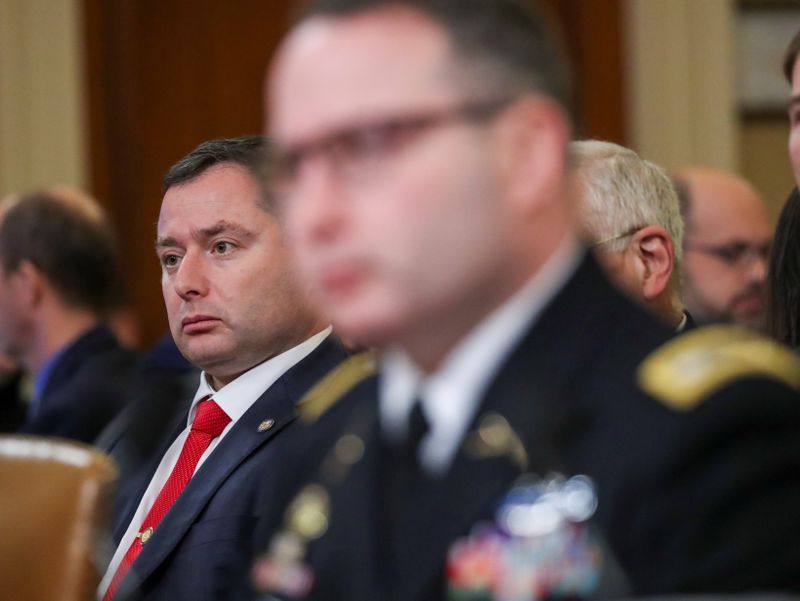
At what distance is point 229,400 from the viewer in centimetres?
265

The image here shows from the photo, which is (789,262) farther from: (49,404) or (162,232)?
(49,404)

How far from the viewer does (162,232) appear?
2.79 meters

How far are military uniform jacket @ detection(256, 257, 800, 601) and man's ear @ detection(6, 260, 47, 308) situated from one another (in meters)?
2.96

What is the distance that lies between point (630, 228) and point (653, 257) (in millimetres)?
69

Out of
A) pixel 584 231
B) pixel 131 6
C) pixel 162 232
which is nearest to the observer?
pixel 584 231

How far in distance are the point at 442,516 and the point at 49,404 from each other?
273cm

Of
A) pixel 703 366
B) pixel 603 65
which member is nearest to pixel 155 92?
pixel 603 65

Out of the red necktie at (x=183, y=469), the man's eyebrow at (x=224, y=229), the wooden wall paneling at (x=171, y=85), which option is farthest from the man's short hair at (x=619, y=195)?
the wooden wall paneling at (x=171, y=85)

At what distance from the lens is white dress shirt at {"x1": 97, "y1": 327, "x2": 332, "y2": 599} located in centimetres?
262

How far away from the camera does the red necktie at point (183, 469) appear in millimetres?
2547

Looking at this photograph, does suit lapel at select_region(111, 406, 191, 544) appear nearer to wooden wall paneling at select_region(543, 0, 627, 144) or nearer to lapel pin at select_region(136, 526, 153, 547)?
lapel pin at select_region(136, 526, 153, 547)

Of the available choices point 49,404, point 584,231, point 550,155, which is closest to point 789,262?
point 584,231

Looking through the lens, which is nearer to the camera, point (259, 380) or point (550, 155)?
point (550, 155)

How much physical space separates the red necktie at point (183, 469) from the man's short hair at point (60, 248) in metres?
1.63
